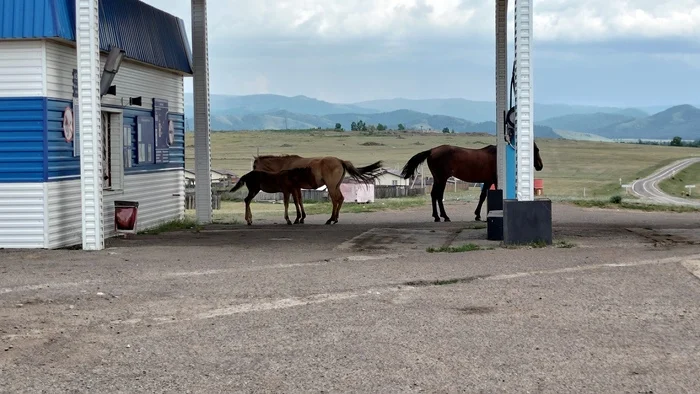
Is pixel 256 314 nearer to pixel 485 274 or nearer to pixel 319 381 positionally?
pixel 319 381

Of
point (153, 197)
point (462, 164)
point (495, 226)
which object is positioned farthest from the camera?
point (462, 164)

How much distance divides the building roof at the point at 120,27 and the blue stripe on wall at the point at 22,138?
1080 millimetres

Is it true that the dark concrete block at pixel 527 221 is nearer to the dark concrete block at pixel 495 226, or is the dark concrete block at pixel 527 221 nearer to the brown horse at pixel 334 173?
the dark concrete block at pixel 495 226

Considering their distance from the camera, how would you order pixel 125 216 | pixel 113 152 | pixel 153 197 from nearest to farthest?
pixel 125 216, pixel 113 152, pixel 153 197

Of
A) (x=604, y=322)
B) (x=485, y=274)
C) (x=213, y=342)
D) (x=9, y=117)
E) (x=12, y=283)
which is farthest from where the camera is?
(x=9, y=117)

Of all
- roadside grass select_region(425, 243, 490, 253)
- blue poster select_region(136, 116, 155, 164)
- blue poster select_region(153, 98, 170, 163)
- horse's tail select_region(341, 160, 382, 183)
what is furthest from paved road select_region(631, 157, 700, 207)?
roadside grass select_region(425, 243, 490, 253)

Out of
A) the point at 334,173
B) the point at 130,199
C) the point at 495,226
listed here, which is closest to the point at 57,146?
the point at 130,199

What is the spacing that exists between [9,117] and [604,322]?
10171 millimetres

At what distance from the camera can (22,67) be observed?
600 inches

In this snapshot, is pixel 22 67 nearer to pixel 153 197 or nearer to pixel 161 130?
pixel 153 197

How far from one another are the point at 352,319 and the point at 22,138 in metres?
8.27

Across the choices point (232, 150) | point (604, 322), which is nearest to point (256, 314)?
point (604, 322)

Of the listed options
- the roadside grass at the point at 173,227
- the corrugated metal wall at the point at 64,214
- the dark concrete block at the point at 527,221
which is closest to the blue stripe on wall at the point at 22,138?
the corrugated metal wall at the point at 64,214

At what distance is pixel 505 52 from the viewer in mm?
22875
